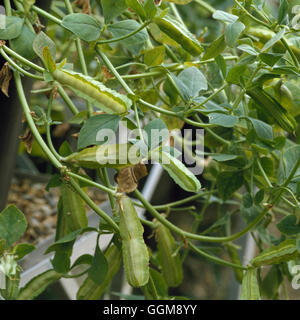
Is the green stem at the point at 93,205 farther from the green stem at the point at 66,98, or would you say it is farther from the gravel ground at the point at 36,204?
the gravel ground at the point at 36,204

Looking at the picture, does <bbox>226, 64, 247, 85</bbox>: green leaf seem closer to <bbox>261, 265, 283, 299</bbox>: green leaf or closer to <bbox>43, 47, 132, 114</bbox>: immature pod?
<bbox>43, 47, 132, 114</bbox>: immature pod

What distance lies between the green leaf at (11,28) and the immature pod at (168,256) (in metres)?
0.21

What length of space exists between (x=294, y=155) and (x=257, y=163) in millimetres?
32

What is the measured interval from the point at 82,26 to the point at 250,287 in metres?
0.23

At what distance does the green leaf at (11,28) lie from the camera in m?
0.34

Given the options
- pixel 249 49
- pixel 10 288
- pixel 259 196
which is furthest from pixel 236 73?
pixel 10 288

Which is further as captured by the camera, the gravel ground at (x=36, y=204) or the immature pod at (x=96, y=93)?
the gravel ground at (x=36, y=204)

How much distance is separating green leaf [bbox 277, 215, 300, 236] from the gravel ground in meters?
0.31

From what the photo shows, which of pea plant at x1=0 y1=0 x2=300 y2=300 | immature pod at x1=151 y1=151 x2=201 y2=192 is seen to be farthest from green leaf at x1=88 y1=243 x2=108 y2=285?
immature pod at x1=151 y1=151 x2=201 y2=192

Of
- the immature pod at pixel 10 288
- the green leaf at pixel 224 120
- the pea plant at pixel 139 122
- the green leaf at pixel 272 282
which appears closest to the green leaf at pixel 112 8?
the pea plant at pixel 139 122
